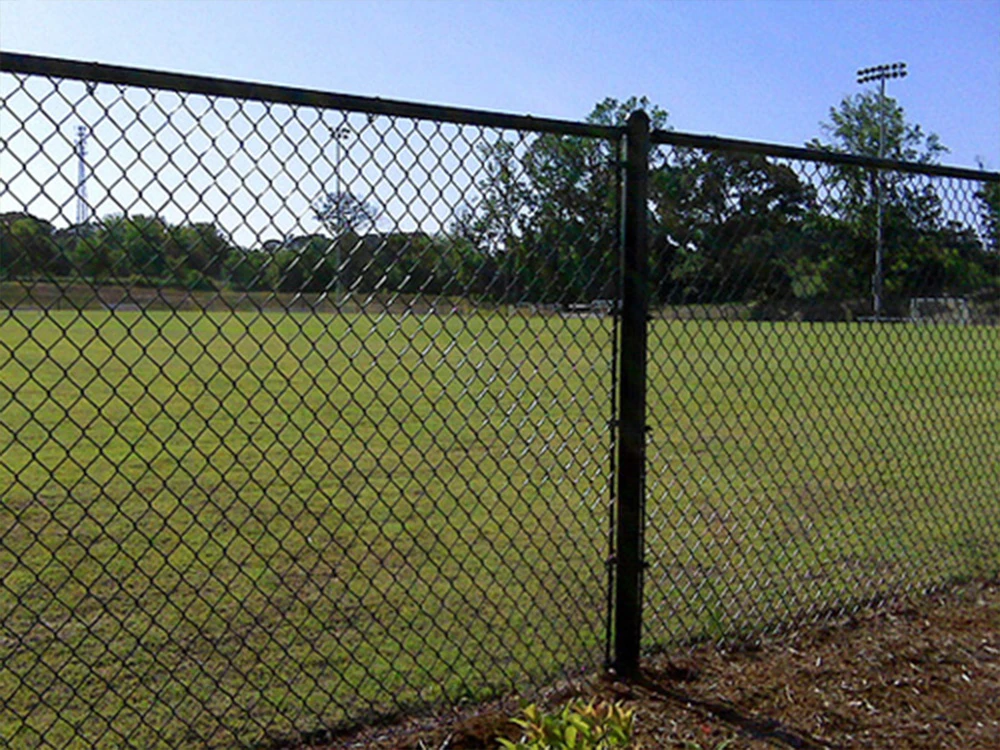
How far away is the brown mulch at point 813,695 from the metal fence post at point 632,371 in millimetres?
234

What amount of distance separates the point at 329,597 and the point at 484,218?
6.25ft

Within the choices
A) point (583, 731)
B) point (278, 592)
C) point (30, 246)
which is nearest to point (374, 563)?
point (278, 592)

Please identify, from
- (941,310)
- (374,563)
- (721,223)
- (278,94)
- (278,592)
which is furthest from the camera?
(941,310)

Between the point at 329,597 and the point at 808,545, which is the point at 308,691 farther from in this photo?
the point at 808,545

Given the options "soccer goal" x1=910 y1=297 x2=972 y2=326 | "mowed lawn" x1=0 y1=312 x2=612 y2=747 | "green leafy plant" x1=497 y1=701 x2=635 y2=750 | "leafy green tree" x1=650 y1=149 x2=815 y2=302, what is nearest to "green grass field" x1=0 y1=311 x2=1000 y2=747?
"mowed lawn" x1=0 y1=312 x2=612 y2=747

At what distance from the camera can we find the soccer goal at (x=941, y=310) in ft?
15.8

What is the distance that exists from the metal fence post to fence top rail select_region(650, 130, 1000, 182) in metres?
0.12

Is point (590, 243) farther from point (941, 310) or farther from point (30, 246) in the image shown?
point (941, 310)

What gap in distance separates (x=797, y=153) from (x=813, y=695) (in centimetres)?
186

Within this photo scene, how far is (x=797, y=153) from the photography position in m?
3.46

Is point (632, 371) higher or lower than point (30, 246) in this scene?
lower

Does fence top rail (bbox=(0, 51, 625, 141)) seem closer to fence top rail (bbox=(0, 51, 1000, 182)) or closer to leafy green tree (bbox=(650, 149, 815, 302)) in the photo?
fence top rail (bbox=(0, 51, 1000, 182))

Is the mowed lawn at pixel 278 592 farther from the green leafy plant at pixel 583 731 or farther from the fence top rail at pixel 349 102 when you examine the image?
the green leafy plant at pixel 583 731

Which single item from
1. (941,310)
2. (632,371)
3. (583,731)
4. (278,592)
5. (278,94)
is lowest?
(278,592)
